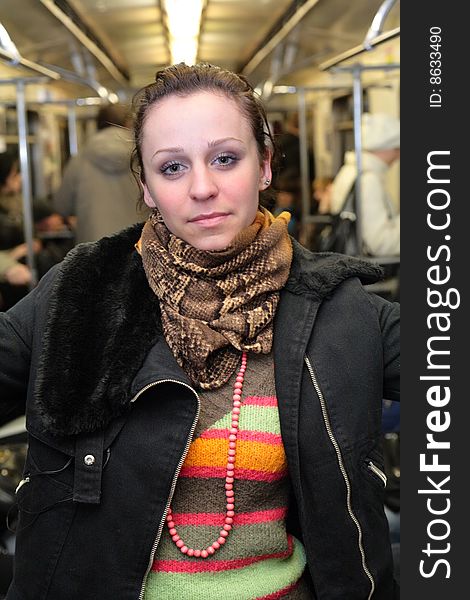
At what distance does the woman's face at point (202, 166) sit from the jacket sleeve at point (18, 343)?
0.73 ft

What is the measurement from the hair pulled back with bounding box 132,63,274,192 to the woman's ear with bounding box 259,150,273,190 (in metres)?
0.01

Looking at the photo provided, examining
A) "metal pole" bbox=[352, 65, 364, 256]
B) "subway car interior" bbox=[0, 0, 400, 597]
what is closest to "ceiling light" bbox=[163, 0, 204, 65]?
"subway car interior" bbox=[0, 0, 400, 597]

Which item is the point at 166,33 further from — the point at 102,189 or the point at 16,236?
the point at 102,189

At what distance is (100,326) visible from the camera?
1.25 metres

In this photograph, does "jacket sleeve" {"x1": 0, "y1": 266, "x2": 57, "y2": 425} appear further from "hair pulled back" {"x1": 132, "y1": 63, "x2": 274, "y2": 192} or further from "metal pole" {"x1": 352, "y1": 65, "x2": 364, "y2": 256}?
"metal pole" {"x1": 352, "y1": 65, "x2": 364, "y2": 256}

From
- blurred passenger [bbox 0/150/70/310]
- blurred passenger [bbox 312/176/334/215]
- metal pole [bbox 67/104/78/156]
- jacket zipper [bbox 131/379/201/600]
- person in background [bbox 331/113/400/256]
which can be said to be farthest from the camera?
metal pole [bbox 67/104/78/156]

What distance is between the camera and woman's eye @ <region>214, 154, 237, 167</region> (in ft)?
4.02

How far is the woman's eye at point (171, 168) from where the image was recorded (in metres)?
1.23

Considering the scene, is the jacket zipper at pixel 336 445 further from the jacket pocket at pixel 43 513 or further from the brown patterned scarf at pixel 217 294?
the jacket pocket at pixel 43 513

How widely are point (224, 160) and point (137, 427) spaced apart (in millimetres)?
394

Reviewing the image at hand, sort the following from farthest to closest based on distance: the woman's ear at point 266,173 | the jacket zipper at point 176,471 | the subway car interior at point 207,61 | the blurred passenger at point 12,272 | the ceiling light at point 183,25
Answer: the ceiling light at point 183,25
the blurred passenger at point 12,272
the subway car interior at point 207,61
the woman's ear at point 266,173
the jacket zipper at point 176,471

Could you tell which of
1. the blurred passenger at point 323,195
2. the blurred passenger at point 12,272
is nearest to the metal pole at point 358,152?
the blurred passenger at point 12,272

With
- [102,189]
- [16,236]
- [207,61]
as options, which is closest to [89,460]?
[102,189]

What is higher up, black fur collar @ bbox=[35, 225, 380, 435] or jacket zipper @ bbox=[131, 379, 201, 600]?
black fur collar @ bbox=[35, 225, 380, 435]
